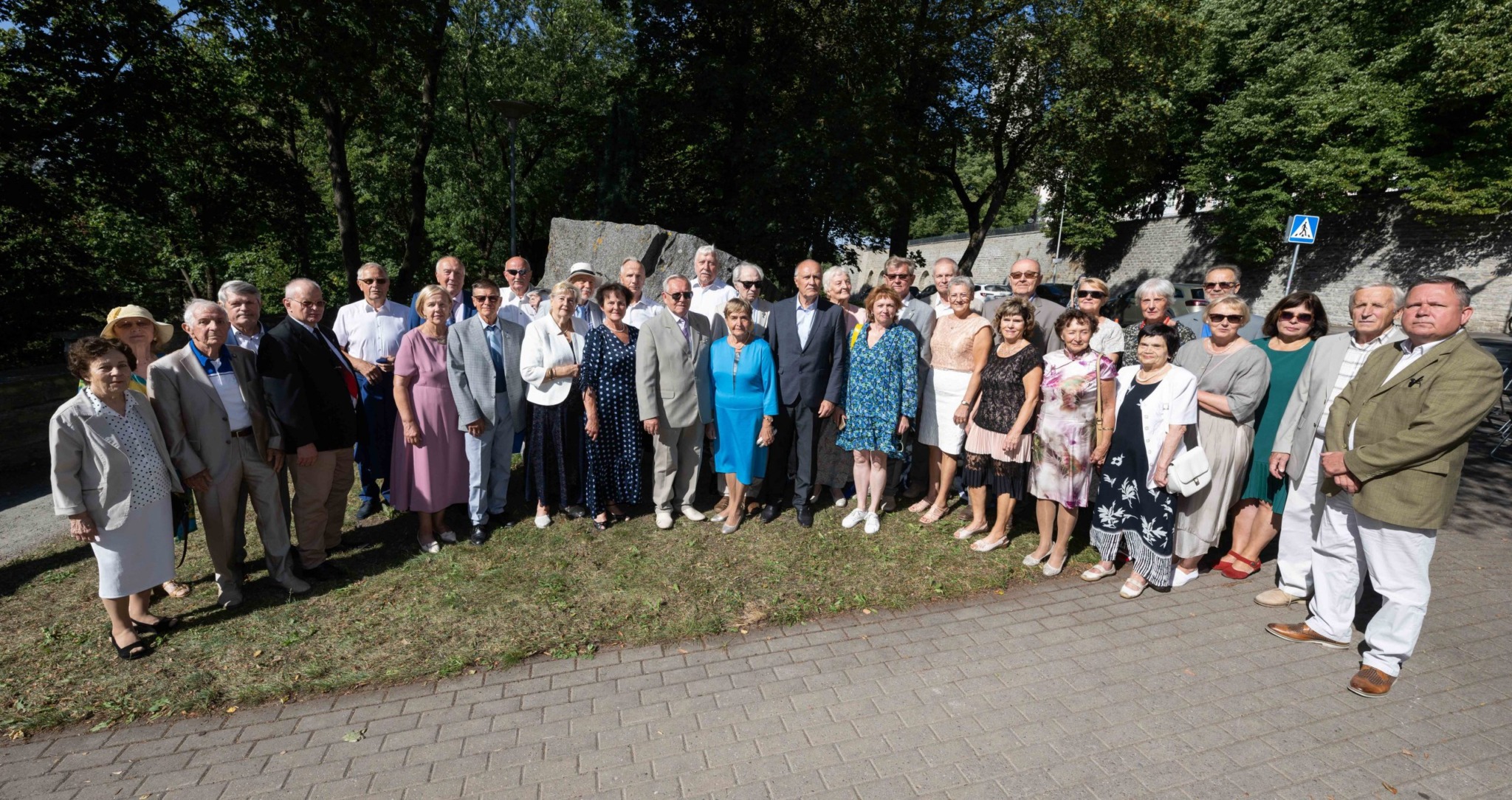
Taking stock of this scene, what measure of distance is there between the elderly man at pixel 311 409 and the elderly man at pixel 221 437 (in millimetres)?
112

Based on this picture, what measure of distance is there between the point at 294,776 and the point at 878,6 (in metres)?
17.6

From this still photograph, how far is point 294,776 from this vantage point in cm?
282

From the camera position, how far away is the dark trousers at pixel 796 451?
543 centimetres

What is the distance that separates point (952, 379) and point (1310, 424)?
2167 mm

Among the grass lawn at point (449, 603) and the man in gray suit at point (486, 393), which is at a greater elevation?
the man in gray suit at point (486, 393)

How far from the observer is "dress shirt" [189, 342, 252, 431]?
4004mm

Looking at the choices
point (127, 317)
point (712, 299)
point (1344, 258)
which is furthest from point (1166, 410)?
point (1344, 258)

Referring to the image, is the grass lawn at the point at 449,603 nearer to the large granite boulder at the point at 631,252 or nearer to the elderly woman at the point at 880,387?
the elderly woman at the point at 880,387

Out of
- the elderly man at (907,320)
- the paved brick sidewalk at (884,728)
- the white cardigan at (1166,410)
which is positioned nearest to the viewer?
the paved brick sidewalk at (884,728)

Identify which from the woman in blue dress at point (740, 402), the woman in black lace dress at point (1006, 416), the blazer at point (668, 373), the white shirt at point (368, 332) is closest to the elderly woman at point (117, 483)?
the white shirt at point (368, 332)

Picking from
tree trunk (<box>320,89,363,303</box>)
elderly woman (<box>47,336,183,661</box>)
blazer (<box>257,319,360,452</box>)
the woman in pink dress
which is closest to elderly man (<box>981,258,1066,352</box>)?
the woman in pink dress

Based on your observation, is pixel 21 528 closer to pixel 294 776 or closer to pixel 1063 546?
pixel 294 776

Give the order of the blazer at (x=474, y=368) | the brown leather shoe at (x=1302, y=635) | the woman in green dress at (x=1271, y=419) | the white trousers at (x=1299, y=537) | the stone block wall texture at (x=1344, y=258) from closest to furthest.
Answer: the brown leather shoe at (x=1302, y=635)
the white trousers at (x=1299, y=537)
the woman in green dress at (x=1271, y=419)
the blazer at (x=474, y=368)
the stone block wall texture at (x=1344, y=258)

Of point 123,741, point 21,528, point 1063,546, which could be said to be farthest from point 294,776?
point 21,528
